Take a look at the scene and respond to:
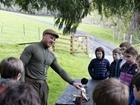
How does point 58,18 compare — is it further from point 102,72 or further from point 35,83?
point 35,83

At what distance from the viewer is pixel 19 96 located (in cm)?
126

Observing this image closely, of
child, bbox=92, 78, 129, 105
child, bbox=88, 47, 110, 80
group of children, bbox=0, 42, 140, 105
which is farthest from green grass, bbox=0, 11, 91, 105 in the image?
child, bbox=92, 78, 129, 105

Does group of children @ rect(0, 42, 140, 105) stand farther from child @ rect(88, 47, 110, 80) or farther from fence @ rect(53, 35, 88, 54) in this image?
fence @ rect(53, 35, 88, 54)

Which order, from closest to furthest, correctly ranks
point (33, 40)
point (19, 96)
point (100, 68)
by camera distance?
1. point (19, 96)
2. point (100, 68)
3. point (33, 40)

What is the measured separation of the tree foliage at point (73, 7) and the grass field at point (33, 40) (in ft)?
5.77

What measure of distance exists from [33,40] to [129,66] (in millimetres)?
14613

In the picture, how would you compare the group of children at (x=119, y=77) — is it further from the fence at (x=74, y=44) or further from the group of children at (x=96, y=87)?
the fence at (x=74, y=44)

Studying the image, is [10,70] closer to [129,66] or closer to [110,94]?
[110,94]

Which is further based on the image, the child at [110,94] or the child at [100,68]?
the child at [100,68]

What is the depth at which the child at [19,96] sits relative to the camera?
1.24 metres

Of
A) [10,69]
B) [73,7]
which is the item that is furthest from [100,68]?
[10,69]

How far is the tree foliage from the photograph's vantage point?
4801 mm

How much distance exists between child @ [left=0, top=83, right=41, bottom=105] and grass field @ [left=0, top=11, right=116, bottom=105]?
4741 millimetres

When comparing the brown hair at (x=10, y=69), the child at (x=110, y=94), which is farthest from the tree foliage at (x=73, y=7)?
the child at (x=110, y=94)
